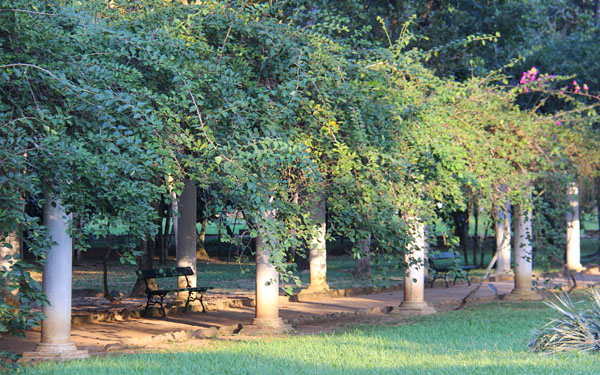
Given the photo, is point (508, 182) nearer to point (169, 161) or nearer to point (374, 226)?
point (374, 226)

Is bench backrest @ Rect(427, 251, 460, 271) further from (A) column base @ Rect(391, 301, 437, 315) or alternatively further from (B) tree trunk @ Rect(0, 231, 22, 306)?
(B) tree trunk @ Rect(0, 231, 22, 306)

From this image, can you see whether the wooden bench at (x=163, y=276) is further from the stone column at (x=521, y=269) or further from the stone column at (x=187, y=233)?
the stone column at (x=521, y=269)

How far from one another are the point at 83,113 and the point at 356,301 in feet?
36.0

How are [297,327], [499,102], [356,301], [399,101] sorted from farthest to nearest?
[356,301]
[499,102]
[297,327]
[399,101]

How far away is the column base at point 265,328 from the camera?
11414 millimetres

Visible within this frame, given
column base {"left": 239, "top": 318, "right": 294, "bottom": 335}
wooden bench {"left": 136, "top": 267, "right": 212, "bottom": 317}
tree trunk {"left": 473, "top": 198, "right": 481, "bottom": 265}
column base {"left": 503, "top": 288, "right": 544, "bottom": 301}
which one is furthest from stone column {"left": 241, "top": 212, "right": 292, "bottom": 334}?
column base {"left": 503, "top": 288, "right": 544, "bottom": 301}

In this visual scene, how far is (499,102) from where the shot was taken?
13773mm

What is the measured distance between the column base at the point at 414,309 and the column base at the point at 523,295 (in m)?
3.35

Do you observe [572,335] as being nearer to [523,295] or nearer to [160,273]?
[160,273]

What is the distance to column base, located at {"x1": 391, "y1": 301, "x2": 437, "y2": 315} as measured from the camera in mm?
14273

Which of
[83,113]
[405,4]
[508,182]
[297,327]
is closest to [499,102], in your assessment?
[508,182]

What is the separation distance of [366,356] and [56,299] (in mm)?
3799

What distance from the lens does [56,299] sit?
8867 mm

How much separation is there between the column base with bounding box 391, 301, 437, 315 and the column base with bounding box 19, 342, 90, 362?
708 centimetres
